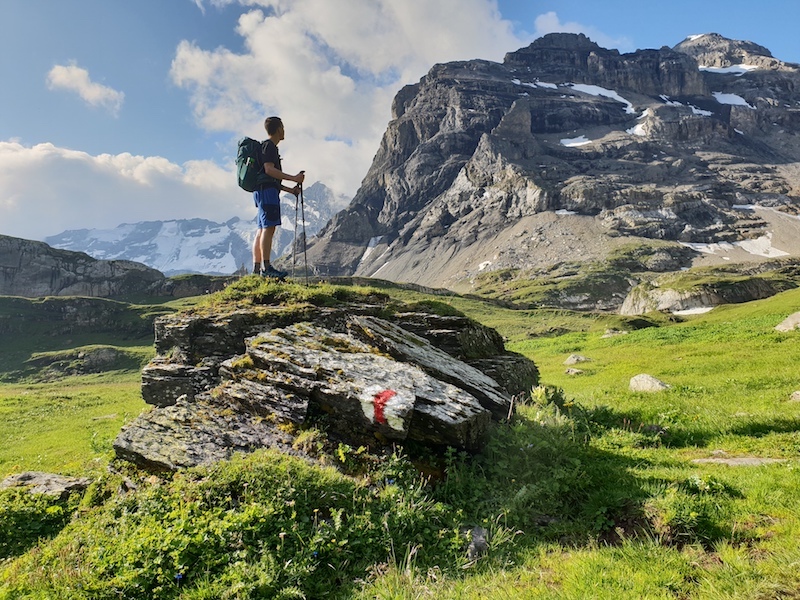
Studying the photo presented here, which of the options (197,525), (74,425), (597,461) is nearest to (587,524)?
(597,461)

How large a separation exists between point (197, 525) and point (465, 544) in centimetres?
407

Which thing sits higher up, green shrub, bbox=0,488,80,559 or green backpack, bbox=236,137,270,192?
green backpack, bbox=236,137,270,192

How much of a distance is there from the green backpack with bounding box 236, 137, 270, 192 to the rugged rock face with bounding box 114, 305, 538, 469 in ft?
14.3

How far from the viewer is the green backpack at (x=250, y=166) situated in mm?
13919

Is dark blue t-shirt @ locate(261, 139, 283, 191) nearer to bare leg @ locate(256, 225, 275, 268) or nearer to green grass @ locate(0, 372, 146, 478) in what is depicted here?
bare leg @ locate(256, 225, 275, 268)

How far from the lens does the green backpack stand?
13.9 meters

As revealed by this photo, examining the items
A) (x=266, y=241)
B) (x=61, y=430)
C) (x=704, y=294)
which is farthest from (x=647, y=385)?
Result: (x=704, y=294)

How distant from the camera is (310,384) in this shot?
9641 millimetres

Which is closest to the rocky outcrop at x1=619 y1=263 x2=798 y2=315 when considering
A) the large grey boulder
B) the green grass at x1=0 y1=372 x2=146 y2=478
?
the large grey boulder

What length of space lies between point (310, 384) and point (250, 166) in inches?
315

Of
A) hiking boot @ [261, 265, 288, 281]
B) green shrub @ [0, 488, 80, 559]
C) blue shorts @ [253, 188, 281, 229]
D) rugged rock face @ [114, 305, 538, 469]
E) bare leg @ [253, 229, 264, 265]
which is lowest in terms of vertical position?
green shrub @ [0, 488, 80, 559]

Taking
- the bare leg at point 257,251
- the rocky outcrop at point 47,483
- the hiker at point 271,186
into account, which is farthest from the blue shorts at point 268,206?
the rocky outcrop at point 47,483

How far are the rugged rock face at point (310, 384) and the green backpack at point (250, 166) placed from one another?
435 centimetres

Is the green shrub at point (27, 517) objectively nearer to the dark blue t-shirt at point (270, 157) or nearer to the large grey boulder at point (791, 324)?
the dark blue t-shirt at point (270, 157)
